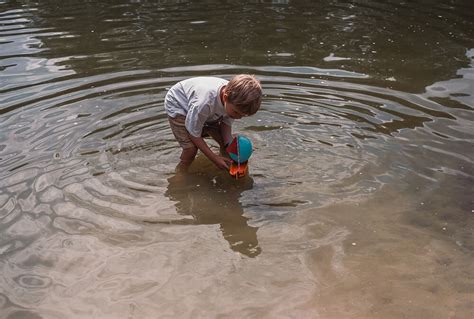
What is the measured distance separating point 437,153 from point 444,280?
86.6 inches

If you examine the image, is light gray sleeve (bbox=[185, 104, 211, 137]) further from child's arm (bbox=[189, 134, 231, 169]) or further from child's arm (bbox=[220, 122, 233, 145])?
child's arm (bbox=[220, 122, 233, 145])

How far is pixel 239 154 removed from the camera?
5301 millimetres

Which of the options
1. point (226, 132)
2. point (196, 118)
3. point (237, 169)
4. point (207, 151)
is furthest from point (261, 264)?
point (226, 132)

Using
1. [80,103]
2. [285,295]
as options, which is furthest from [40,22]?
[285,295]

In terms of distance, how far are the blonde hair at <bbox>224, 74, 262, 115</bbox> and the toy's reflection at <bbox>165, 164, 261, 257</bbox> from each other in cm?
97

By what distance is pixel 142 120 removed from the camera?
270 inches

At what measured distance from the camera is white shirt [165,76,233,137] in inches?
203

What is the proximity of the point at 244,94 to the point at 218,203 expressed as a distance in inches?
45.6

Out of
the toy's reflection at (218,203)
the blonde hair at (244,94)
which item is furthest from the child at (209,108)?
the toy's reflection at (218,203)

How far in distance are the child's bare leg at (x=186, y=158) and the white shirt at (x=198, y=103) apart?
0.36 m

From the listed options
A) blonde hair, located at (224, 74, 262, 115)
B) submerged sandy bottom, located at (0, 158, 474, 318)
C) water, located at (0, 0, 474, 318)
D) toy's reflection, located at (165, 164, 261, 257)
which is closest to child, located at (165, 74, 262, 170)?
blonde hair, located at (224, 74, 262, 115)

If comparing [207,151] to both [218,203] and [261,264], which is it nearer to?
[218,203]

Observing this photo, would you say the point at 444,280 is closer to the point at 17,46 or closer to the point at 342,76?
the point at 342,76

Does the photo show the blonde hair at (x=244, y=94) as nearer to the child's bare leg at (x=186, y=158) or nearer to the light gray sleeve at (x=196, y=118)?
the light gray sleeve at (x=196, y=118)
